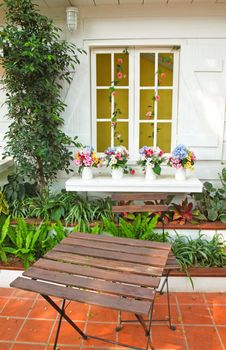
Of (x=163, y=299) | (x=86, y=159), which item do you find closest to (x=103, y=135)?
(x=86, y=159)

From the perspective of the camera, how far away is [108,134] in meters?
3.84

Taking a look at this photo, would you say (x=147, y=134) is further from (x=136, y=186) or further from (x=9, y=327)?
(x=9, y=327)

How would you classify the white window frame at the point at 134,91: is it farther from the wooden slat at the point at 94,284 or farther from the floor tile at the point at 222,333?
the wooden slat at the point at 94,284

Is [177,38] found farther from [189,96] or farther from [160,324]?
[160,324]

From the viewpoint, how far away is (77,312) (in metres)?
2.59

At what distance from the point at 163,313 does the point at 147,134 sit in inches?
82.2

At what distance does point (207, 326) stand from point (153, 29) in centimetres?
303

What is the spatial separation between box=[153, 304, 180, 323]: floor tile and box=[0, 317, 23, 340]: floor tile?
1118mm

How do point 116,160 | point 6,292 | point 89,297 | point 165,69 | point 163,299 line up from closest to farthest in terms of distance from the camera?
point 89,297
point 163,299
point 6,292
point 116,160
point 165,69

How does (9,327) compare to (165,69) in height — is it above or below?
below

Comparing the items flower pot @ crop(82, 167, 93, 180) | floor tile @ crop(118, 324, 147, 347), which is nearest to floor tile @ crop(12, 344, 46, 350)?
floor tile @ crop(118, 324, 147, 347)

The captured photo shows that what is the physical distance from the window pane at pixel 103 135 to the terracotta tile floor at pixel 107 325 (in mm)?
1917

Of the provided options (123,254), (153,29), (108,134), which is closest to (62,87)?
(108,134)

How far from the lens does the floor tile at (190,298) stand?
2748 millimetres
